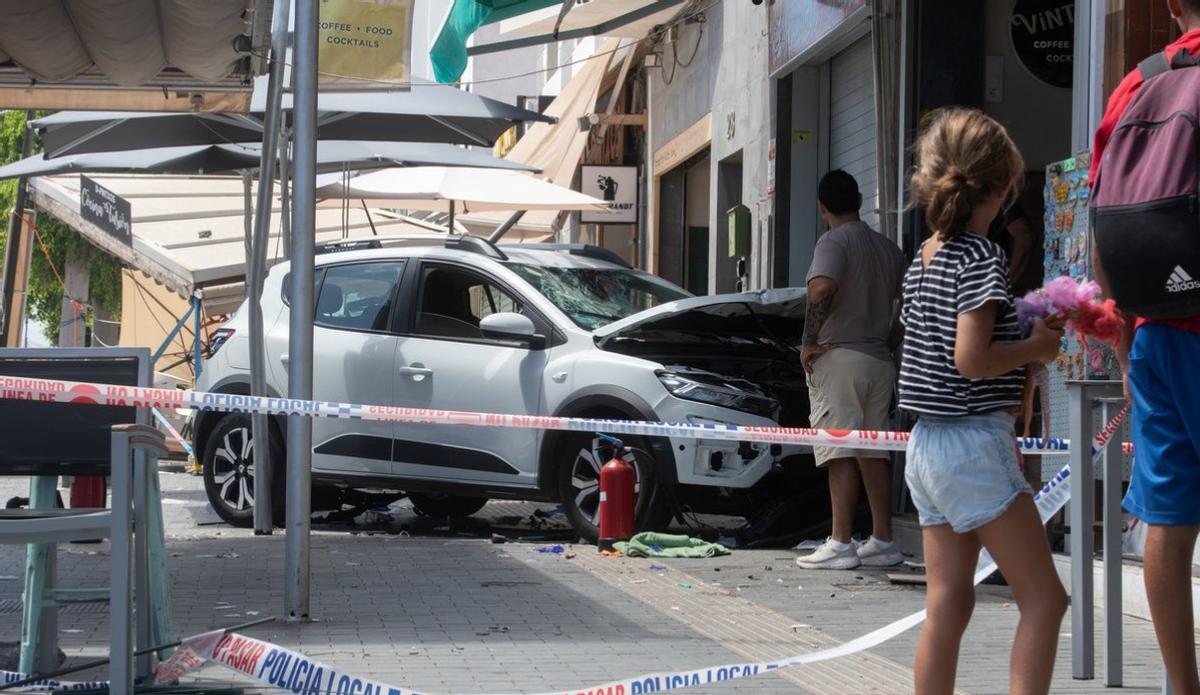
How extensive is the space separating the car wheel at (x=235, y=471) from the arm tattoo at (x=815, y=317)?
3.91 meters

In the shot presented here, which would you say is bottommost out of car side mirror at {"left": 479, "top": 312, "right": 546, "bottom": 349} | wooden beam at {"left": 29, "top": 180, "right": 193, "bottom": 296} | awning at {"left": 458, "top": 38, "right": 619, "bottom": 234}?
car side mirror at {"left": 479, "top": 312, "right": 546, "bottom": 349}

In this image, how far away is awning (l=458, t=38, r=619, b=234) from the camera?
70.1 feet

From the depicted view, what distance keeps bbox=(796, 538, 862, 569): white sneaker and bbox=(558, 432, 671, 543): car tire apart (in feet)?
3.63

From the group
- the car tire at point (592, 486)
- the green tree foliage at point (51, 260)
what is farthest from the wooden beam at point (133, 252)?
the green tree foliage at point (51, 260)

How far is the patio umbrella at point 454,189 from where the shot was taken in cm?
1691

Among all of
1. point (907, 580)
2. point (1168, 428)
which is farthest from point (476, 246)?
point (1168, 428)

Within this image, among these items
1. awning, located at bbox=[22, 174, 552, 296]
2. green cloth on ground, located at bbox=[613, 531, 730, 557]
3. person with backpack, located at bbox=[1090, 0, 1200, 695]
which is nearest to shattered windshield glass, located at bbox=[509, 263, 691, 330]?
green cloth on ground, located at bbox=[613, 531, 730, 557]

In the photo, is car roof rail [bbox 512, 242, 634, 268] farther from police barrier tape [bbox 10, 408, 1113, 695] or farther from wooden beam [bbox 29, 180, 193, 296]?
wooden beam [bbox 29, 180, 193, 296]

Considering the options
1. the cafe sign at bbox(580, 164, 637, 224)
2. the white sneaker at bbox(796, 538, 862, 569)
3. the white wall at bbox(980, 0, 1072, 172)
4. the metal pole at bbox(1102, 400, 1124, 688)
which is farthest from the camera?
the cafe sign at bbox(580, 164, 637, 224)

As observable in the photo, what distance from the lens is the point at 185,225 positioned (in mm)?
22641

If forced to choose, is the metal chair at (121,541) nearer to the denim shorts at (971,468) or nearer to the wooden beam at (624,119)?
the denim shorts at (971,468)

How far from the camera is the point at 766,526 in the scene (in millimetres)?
10156

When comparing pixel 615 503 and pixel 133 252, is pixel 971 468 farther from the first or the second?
pixel 133 252

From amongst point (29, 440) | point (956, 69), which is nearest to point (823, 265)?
point (956, 69)
